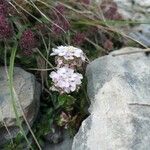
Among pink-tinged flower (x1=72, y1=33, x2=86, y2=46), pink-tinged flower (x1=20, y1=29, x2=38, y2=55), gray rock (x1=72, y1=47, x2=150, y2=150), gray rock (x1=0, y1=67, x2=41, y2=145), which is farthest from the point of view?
pink-tinged flower (x1=72, y1=33, x2=86, y2=46)

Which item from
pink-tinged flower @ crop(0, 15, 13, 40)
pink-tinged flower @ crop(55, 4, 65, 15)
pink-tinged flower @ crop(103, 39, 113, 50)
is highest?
pink-tinged flower @ crop(0, 15, 13, 40)

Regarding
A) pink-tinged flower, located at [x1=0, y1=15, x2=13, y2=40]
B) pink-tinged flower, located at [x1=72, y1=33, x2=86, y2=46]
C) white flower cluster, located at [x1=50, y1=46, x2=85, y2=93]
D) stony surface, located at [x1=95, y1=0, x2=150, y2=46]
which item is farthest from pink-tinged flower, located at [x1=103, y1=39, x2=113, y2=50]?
pink-tinged flower, located at [x1=0, y1=15, x2=13, y2=40]

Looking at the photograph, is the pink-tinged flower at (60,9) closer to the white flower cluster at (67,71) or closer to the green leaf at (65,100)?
the white flower cluster at (67,71)

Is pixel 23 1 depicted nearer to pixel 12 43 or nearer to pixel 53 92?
pixel 12 43

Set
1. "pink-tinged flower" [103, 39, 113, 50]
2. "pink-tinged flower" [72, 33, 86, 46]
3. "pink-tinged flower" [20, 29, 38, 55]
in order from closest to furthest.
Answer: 1. "pink-tinged flower" [20, 29, 38, 55]
2. "pink-tinged flower" [72, 33, 86, 46]
3. "pink-tinged flower" [103, 39, 113, 50]

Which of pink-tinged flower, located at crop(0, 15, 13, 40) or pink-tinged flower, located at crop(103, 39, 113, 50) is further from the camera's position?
pink-tinged flower, located at crop(103, 39, 113, 50)

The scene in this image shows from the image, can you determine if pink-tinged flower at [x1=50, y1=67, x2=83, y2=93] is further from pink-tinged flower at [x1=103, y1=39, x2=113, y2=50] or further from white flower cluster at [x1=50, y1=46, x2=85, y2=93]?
pink-tinged flower at [x1=103, y1=39, x2=113, y2=50]

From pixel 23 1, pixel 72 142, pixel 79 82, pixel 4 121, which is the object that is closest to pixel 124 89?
pixel 79 82

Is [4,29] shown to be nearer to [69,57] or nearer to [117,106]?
[69,57]
